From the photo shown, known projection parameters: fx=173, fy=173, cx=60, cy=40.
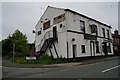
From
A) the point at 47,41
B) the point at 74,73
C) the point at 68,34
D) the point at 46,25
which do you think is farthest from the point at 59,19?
the point at 74,73

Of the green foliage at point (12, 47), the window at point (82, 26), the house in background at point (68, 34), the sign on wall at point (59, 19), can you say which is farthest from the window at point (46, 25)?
the green foliage at point (12, 47)

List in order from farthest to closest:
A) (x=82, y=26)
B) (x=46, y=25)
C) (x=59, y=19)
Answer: (x=46, y=25) → (x=82, y=26) → (x=59, y=19)

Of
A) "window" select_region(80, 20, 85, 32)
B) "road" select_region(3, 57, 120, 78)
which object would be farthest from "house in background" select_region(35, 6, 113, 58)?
"road" select_region(3, 57, 120, 78)

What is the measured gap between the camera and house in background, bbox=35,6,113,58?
24547mm

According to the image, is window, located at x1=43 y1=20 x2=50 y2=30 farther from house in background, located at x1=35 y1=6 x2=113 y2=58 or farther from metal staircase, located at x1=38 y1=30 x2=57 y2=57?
metal staircase, located at x1=38 y1=30 x2=57 y2=57

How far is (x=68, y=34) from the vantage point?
24219 millimetres

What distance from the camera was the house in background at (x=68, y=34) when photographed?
966 inches

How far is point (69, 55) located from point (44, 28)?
8.47 meters

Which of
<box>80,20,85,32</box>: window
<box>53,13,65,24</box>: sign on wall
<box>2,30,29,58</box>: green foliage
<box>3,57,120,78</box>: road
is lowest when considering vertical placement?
<box>3,57,120,78</box>: road

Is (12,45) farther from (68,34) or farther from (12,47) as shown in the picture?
(68,34)

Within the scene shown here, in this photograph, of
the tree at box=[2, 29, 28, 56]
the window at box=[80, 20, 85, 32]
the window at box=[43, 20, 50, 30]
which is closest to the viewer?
the window at box=[80, 20, 85, 32]

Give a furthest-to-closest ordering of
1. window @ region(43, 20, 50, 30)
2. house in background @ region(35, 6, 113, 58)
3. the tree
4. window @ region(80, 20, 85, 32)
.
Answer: the tree
window @ region(43, 20, 50, 30)
window @ region(80, 20, 85, 32)
house in background @ region(35, 6, 113, 58)

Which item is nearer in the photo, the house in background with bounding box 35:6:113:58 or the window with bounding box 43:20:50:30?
the house in background with bounding box 35:6:113:58

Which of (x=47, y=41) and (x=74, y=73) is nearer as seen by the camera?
(x=74, y=73)
